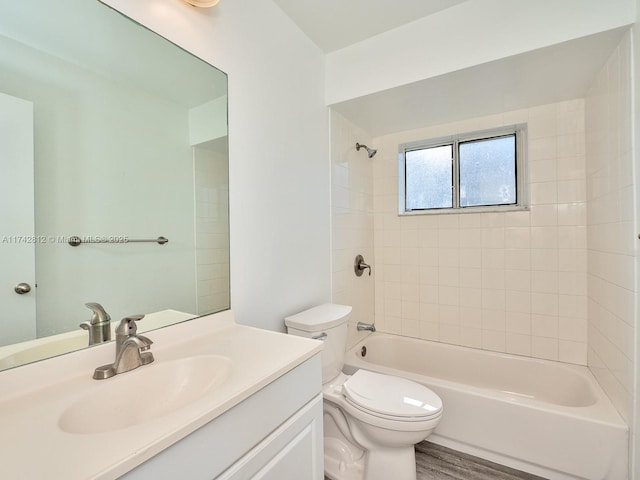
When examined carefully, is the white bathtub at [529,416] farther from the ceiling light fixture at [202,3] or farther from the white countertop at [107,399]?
the ceiling light fixture at [202,3]

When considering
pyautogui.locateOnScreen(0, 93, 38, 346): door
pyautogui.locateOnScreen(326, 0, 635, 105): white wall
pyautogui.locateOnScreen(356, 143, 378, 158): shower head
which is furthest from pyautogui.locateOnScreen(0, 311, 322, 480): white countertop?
pyautogui.locateOnScreen(356, 143, 378, 158): shower head

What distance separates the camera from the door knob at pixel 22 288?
76 centimetres

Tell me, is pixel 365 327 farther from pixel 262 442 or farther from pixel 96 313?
pixel 96 313

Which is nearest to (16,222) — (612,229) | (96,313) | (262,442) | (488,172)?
(96,313)

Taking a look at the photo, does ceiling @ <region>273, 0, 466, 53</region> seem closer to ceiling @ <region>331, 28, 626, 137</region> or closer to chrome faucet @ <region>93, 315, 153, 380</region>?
ceiling @ <region>331, 28, 626, 137</region>

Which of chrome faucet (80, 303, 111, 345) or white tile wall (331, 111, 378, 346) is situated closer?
chrome faucet (80, 303, 111, 345)

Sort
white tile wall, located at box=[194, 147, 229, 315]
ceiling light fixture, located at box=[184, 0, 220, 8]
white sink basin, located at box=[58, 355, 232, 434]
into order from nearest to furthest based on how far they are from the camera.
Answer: white sink basin, located at box=[58, 355, 232, 434]
ceiling light fixture, located at box=[184, 0, 220, 8]
white tile wall, located at box=[194, 147, 229, 315]

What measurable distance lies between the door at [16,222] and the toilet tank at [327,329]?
100cm

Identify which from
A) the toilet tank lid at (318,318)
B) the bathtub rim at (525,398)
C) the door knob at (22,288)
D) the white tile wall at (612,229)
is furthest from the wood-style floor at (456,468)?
the door knob at (22,288)

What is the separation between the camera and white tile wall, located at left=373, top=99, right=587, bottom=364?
199 cm

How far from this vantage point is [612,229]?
1.53m

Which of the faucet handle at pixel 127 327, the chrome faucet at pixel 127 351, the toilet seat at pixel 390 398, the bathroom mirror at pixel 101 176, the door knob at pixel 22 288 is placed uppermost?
the bathroom mirror at pixel 101 176

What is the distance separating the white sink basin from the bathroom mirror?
0.64 feet

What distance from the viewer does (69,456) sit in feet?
1.68
